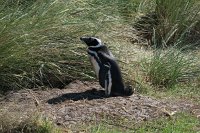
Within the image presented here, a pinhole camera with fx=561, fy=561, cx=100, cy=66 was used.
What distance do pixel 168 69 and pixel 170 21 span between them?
2150 millimetres

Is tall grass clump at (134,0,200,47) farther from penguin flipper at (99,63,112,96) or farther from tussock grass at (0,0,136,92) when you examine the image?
penguin flipper at (99,63,112,96)

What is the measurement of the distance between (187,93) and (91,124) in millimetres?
1958

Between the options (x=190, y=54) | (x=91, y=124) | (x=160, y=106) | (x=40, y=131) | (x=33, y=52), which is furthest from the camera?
(x=190, y=54)

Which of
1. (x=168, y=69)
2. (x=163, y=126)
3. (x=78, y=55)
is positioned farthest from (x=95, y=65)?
(x=168, y=69)

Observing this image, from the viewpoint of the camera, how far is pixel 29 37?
707 cm

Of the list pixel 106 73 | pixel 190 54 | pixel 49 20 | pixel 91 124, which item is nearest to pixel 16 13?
pixel 49 20

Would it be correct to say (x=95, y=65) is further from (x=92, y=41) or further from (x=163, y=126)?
(x=163, y=126)

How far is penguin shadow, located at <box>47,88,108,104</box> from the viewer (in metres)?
6.47

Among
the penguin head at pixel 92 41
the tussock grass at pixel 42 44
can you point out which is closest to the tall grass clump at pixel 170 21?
Result: the tussock grass at pixel 42 44

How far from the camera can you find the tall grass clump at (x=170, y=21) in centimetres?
960

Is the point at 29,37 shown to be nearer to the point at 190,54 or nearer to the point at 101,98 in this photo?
the point at 101,98

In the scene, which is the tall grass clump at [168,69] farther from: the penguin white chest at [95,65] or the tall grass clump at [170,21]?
the tall grass clump at [170,21]

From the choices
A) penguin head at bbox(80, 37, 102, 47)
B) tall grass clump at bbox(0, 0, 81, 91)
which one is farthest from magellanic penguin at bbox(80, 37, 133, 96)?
tall grass clump at bbox(0, 0, 81, 91)

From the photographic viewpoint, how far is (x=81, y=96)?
663 cm
